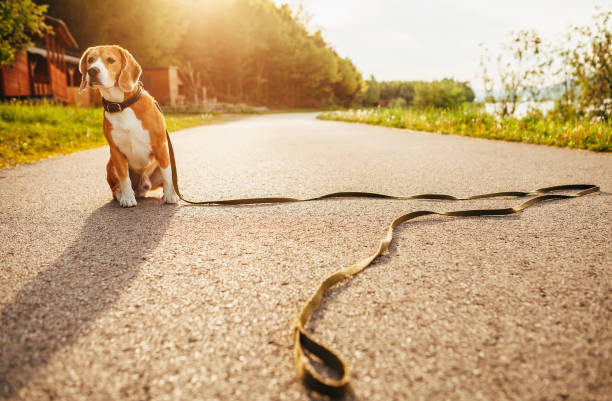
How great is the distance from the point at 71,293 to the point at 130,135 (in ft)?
5.34

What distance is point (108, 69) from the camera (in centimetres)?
300

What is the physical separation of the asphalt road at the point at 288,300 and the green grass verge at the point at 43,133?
11.5ft

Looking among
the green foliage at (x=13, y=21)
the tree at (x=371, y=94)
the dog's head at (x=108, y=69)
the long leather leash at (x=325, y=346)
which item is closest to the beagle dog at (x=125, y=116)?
the dog's head at (x=108, y=69)

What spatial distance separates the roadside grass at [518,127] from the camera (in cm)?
716

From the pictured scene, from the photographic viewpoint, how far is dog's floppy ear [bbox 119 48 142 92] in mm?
3042

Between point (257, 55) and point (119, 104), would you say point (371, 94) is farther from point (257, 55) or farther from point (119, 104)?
point (119, 104)

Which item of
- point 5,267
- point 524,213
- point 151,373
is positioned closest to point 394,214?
point 524,213

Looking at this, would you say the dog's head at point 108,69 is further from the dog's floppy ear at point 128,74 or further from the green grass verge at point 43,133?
the green grass verge at point 43,133

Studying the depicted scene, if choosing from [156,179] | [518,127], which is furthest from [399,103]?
[156,179]

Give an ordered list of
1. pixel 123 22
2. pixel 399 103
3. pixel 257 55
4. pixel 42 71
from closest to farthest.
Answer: pixel 42 71 → pixel 123 22 → pixel 399 103 → pixel 257 55

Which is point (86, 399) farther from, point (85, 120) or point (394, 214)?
point (85, 120)

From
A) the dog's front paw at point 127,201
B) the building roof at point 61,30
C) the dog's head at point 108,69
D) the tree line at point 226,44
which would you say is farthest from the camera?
the tree line at point 226,44

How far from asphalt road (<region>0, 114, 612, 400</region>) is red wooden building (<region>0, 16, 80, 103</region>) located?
19.8m

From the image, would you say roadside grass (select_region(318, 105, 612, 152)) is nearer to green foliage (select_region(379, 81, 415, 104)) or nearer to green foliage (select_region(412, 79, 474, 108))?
green foliage (select_region(412, 79, 474, 108))
